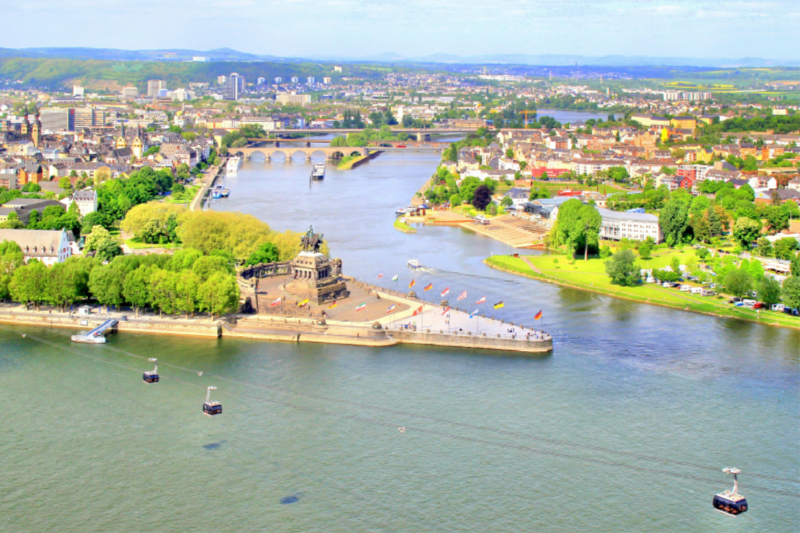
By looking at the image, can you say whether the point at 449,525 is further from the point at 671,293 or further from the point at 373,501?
the point at 671,293

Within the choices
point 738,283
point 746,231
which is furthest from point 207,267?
point 746,231

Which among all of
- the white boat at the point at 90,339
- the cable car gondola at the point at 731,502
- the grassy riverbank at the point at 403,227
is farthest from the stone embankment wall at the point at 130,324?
the grassy riverbank at the point at 403,227

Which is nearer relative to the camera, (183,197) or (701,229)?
(701,229)

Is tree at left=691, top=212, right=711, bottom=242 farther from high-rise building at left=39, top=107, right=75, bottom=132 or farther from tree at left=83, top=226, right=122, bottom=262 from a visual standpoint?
high-rise building at left=39, top=107, right=75, bottom=132

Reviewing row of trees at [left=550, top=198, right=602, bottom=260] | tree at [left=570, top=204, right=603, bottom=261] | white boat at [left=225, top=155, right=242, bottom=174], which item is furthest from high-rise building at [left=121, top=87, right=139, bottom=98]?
tree at [left=570, top=204, right=603, bottom=261]

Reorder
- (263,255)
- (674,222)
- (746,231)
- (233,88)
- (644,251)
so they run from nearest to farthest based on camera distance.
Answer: (263,255)
(644,251)
(746,231)
(674,222)
(233,88)

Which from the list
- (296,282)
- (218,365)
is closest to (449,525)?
(218,365)

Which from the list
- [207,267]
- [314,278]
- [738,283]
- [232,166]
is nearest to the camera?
[207,267]

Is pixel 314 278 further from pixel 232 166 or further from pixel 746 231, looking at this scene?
pixel 232 166
